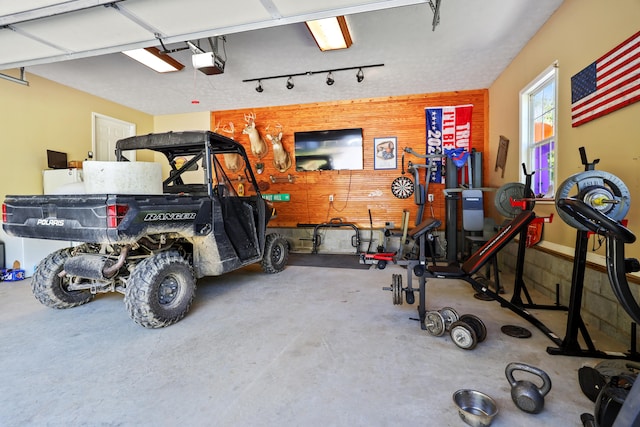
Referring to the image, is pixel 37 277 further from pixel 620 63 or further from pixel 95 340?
pixel 620 63

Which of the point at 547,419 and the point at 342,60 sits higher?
the point at 342,60

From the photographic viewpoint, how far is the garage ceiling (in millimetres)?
2523

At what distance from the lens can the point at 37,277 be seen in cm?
300

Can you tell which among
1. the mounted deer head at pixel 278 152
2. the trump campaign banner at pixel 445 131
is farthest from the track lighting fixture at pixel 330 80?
the trump campaign banner at pixel 445 131

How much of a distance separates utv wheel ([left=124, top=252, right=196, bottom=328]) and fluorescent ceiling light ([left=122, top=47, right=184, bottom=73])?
9.46ft

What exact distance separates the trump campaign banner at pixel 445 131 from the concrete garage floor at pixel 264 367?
3445 mm

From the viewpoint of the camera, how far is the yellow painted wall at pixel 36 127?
4.51m

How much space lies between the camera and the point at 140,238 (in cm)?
265

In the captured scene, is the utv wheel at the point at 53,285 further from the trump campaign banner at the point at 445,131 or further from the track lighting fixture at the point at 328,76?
the trump campaign banner at the point at 445,131

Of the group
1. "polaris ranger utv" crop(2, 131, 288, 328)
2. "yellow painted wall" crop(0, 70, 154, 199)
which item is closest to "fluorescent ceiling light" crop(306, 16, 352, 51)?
"polaris ranger utv" crop(2, 131, 288, 328)

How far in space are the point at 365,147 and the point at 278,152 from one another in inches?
76.0

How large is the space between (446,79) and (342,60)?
205 centimetres

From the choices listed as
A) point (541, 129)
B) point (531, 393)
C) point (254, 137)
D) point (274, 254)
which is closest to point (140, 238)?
point (274, 254)

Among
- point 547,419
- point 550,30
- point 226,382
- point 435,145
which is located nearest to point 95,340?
point 226,382
